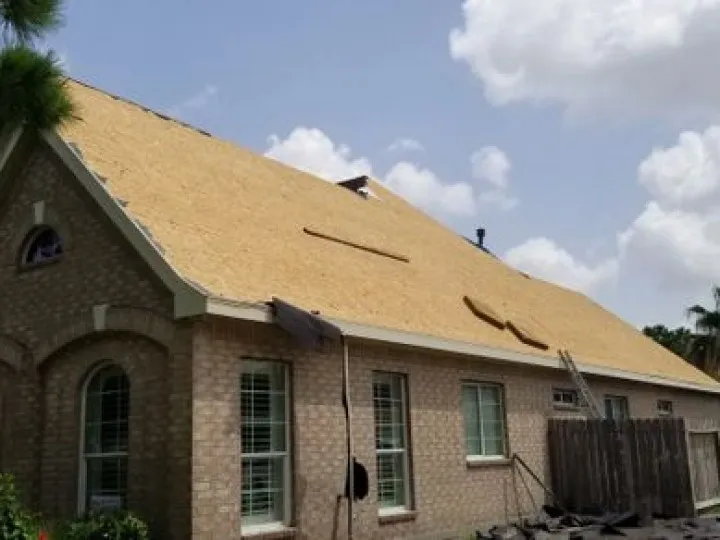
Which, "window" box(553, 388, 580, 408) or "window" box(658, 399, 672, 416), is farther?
"window" box(658, 399, 672, 416)

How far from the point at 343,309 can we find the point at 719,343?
142 ft

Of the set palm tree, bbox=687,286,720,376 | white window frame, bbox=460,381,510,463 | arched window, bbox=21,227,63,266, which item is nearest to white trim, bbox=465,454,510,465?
white window frame, bbox=460,381,510,463

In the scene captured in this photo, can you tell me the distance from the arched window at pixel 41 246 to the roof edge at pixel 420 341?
3.71 m

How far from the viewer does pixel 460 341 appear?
15070 mm

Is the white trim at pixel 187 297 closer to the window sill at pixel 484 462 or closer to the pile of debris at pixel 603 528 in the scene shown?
the window sill at pixel 484 462

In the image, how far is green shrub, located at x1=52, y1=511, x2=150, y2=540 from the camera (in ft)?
33.3

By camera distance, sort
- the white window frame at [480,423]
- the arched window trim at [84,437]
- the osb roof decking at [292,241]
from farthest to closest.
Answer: the white window frame at [480,423] → the osb roof decking at [292,241] → the arched window trim at [84,437]

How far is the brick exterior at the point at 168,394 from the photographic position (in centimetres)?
1091

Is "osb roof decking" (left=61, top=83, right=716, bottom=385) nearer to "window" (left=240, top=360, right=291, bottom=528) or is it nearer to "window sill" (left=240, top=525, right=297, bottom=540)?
"window" (left=240, top=360, right=291, bottom=528)

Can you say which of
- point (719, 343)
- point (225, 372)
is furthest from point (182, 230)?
point (719, 343)

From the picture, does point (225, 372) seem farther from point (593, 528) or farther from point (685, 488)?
point (685, 488)

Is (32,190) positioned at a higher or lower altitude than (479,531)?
higher

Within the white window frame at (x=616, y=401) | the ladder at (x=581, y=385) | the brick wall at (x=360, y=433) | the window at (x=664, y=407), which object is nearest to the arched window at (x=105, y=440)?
the brick wall at (x=360, y=433)

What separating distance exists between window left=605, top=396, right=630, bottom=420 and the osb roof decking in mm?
863
